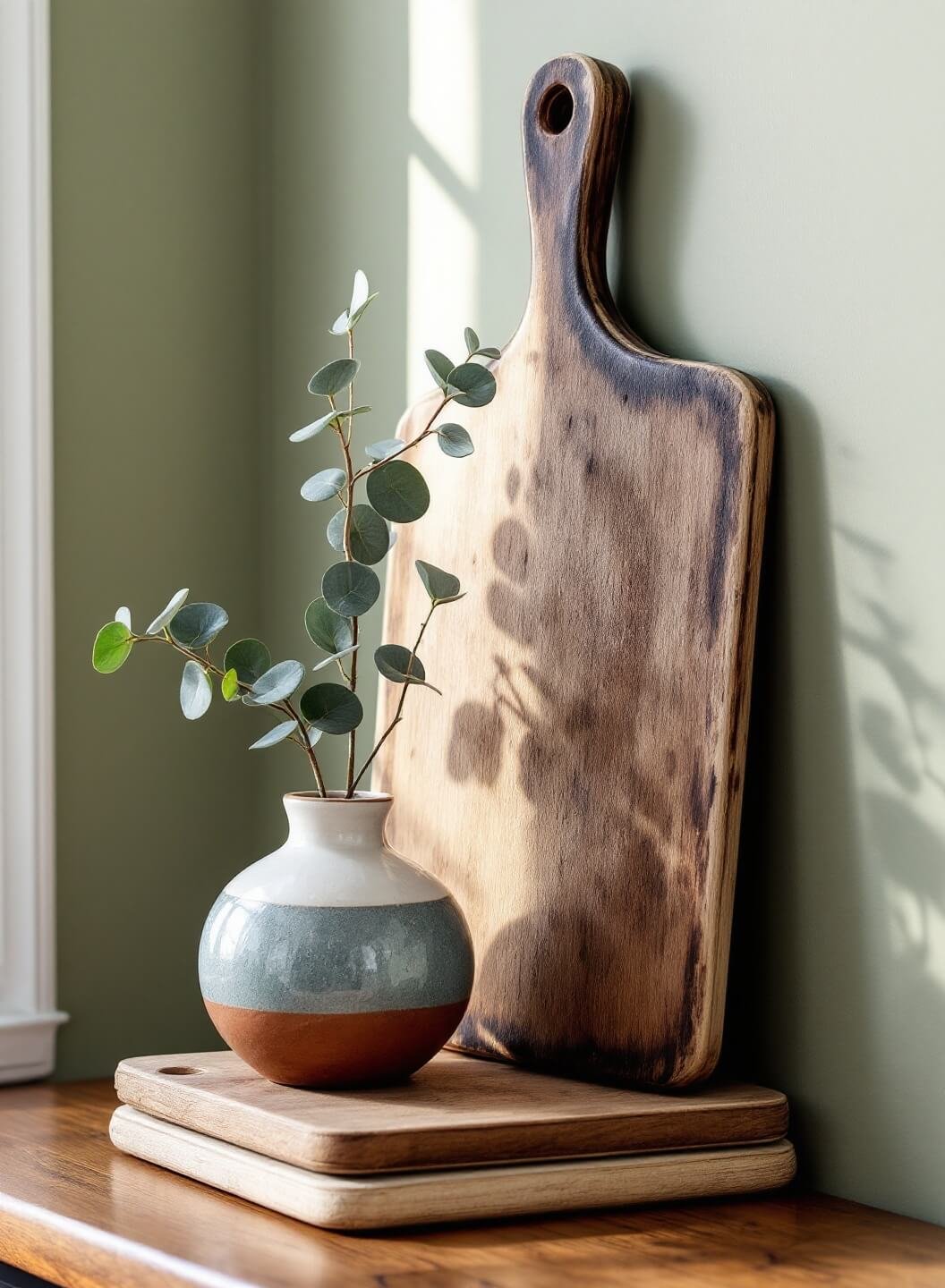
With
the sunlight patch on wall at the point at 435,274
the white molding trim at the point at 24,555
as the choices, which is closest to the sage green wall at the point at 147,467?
the white molding trim at the point at 24,555

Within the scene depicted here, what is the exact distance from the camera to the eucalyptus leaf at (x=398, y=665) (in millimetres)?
1106

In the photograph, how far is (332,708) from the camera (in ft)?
3.62

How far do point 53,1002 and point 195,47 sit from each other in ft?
2.76

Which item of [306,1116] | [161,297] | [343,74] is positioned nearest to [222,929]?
[306,1116]

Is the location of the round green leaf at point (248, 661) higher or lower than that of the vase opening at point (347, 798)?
higher

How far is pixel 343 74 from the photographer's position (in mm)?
1446

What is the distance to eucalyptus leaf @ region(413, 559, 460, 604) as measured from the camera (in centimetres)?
109

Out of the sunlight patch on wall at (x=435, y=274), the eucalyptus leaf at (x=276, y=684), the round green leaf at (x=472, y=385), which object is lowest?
the eucalyptus leaf at (x=276, y=684)

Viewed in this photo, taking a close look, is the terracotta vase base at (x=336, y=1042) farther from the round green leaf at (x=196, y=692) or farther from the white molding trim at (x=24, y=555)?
the white molding trim at (x=24, y=555)

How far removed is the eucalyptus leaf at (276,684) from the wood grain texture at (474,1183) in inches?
10.8

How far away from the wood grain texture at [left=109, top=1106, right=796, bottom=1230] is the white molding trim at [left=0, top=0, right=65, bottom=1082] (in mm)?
395

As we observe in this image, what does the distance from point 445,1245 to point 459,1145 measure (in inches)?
2.2

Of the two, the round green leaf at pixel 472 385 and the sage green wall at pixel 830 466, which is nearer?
the sage green wall at pixel 830 466

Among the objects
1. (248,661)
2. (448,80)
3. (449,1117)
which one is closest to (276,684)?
(248,661)
